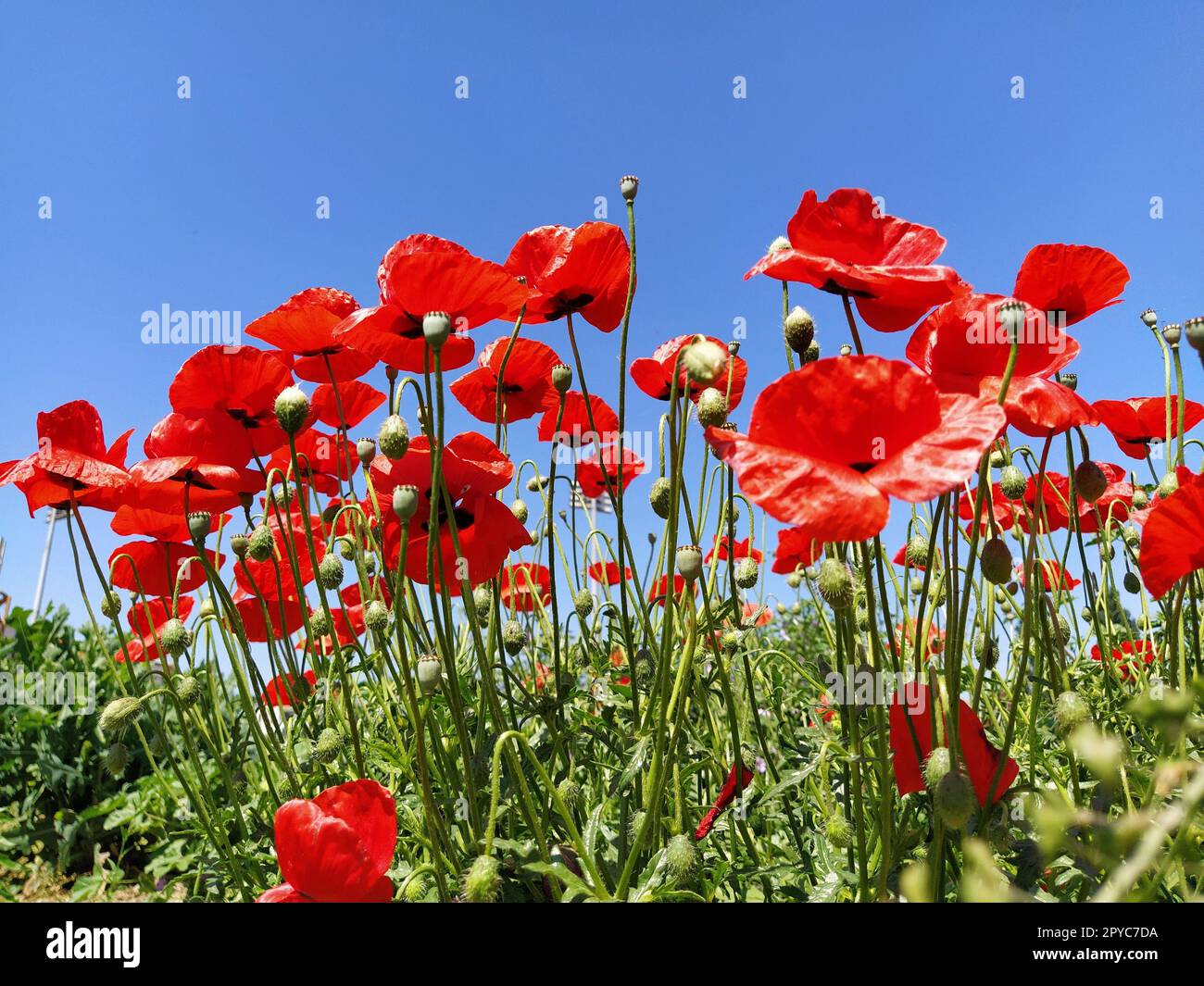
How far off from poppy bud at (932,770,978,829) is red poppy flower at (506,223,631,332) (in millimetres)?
1086

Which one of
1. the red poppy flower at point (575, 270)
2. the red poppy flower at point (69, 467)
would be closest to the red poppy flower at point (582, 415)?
the red poppy flower at point (575, 270)

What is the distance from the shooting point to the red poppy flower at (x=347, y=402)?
2.06 meters

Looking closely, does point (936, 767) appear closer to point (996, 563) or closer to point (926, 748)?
point (926, 748)

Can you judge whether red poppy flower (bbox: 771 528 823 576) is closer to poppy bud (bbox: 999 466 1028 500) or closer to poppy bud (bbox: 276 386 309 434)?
poppy bud (bbox: 999 466 1028 500)

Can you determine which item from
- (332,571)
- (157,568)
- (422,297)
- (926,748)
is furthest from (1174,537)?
(157,568)

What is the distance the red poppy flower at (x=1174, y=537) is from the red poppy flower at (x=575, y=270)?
3.27 ft

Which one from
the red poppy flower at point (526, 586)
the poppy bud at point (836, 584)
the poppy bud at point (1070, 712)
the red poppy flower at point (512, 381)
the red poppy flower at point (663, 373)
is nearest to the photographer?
the poppy bud at point (836, 584)

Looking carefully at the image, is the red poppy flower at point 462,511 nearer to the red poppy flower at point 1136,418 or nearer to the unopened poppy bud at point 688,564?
the unopened poppy bud at point 688,564

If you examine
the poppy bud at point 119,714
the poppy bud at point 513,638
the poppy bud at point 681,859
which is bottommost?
the poppy bud at point 681,859

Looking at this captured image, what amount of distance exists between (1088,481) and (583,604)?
49.3 inches

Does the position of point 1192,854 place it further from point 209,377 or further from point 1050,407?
point 209,377

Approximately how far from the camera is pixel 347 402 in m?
2.19

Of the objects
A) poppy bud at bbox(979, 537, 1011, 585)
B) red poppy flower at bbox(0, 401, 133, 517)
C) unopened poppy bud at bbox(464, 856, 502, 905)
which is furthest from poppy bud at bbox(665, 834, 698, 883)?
red poppy flower at bbox(0, 401, 133, 517)
